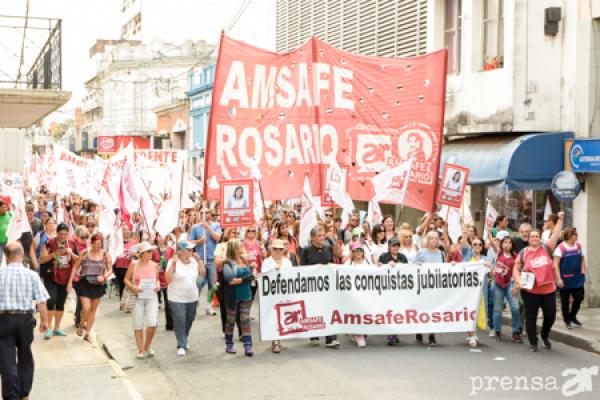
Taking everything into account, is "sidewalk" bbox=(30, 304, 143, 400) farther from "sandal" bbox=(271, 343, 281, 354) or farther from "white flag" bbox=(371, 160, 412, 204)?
"white flag" bbox=(371, 160, 412, 204)

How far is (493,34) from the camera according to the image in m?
19.5

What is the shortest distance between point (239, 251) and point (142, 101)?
5823cm

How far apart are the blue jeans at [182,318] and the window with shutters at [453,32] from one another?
1104 cm

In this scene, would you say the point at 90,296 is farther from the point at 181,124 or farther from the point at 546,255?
the point at 181,124

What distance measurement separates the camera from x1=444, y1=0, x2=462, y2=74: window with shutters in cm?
2103

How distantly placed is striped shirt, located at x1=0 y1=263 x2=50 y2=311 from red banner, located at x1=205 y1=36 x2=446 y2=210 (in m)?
4.39

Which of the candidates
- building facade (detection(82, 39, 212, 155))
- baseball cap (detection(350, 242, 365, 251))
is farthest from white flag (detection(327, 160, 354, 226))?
building facade (detection(82, 39, 212, 155))

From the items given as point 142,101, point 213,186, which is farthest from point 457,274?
point 142,101

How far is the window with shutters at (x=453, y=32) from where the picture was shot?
21.0 m

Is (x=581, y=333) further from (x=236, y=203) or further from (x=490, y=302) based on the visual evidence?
(x=236, y=203)

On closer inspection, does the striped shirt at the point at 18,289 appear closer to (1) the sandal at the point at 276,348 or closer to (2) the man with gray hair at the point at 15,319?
(2) the man with gray hair at the point at 15,319

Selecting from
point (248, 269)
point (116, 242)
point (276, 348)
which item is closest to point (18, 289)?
point (248, 269)

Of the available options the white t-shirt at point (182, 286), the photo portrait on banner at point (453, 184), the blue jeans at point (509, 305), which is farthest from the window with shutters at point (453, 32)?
the white t-shirt at point (182, 286)

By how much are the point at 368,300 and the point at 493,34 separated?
29.5 ft
